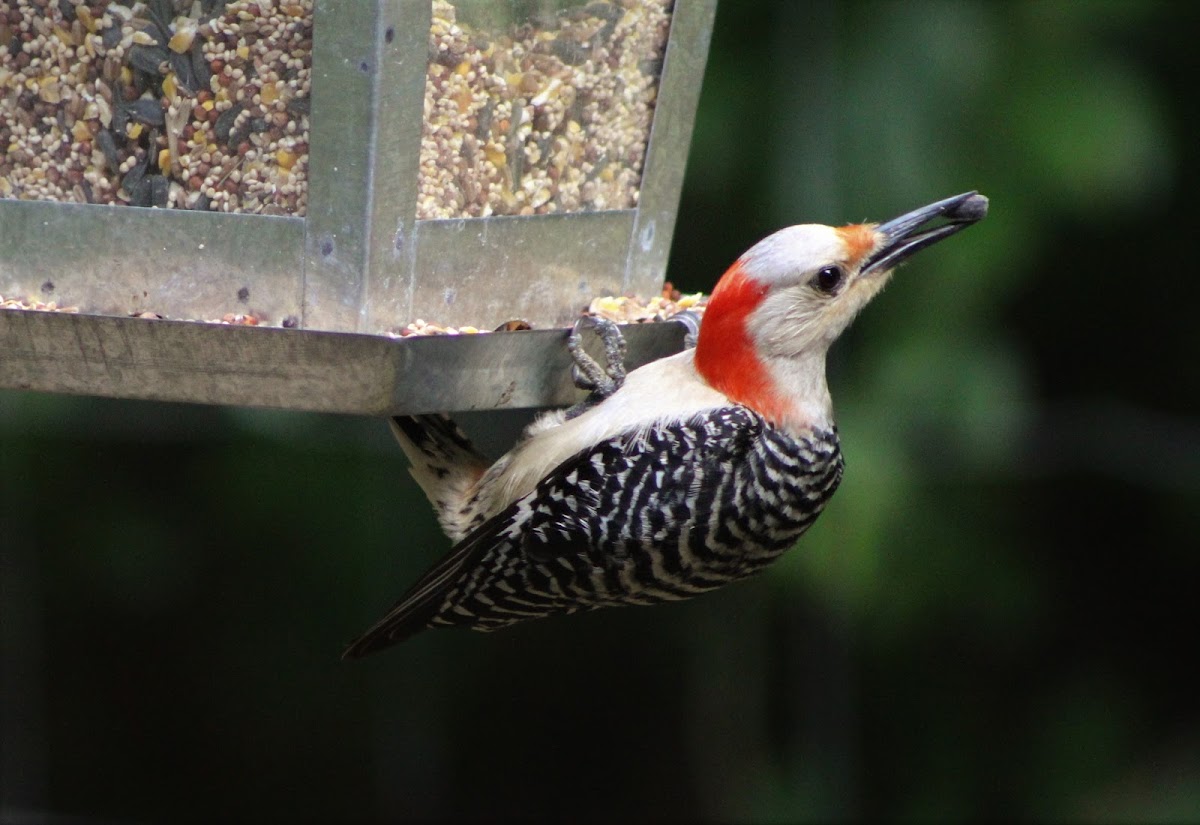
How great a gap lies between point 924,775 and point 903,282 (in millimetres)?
1915

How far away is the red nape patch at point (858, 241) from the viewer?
2602 millimetres

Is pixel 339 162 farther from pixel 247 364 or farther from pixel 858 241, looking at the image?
pixel 858 241

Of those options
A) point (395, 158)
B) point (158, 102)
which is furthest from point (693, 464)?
point (158, 102)

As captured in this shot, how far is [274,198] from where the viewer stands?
2.13 metres

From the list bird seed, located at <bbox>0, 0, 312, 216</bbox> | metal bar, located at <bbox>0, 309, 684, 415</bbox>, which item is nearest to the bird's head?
metal bar, located at <bbox>0, 309, 684, 415</bbox>

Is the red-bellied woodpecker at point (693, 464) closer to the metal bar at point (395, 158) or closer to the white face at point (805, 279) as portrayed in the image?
the white face at point (805, 279)

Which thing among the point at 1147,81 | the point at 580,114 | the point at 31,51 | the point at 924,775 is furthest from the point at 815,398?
the point at 924,775

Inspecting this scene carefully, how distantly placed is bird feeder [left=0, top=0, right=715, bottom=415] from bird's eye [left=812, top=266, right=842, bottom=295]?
50cm

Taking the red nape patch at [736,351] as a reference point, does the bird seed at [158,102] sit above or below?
above

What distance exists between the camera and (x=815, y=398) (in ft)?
8.88

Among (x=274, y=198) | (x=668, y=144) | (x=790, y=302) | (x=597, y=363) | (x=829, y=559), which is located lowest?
(x=829, y=559)

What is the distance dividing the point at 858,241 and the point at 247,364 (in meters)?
1.14

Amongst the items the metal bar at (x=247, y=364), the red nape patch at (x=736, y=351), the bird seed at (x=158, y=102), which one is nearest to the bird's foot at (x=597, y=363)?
the red nape patch at (x=736, y=351)

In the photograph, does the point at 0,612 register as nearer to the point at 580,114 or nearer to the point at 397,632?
the point at 397,632
